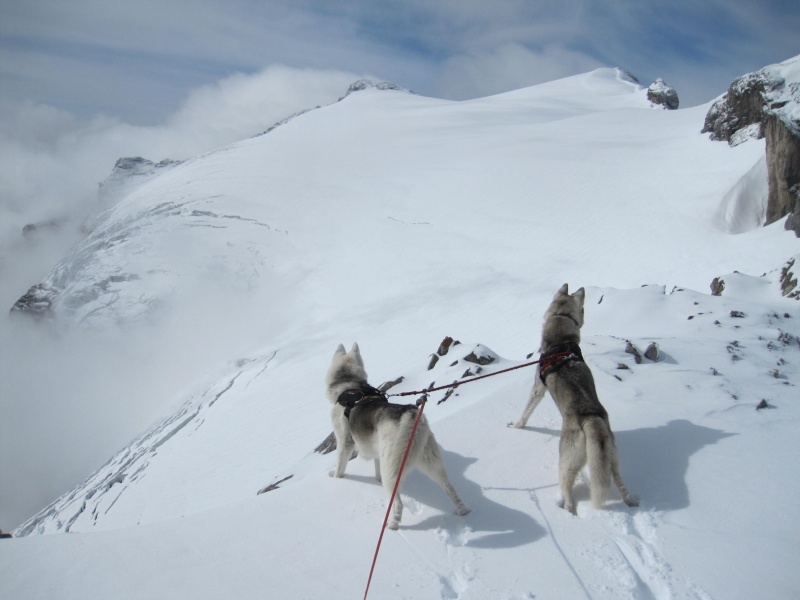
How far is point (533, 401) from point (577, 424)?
1190 mm

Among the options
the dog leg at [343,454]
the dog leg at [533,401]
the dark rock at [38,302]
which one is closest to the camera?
the dog leg at [343,454]

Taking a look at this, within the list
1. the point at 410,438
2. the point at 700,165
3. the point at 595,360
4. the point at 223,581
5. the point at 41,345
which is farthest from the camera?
the point at 41,345

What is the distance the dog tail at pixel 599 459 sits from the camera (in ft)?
12.6

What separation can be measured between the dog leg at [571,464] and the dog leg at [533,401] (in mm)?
1129

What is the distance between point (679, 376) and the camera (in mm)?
6164

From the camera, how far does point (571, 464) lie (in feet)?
13.0

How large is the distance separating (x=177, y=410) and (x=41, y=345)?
17.1 meters

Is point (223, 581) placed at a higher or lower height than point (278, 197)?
lower

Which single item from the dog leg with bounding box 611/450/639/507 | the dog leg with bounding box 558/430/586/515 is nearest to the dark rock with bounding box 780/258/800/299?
the dog leg with bounding box 611/450/639/507

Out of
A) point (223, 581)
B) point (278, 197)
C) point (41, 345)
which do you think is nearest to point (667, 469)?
point (223, 581)

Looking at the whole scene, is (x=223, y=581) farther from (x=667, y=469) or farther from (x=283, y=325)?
(x=283, y=325)

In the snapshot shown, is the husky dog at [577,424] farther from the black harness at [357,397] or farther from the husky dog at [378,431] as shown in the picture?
the black harness at [357,397]

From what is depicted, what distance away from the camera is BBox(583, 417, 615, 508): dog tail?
385 cm

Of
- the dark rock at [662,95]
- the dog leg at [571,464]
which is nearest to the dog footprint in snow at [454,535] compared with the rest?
the dog leg at [571,464]
